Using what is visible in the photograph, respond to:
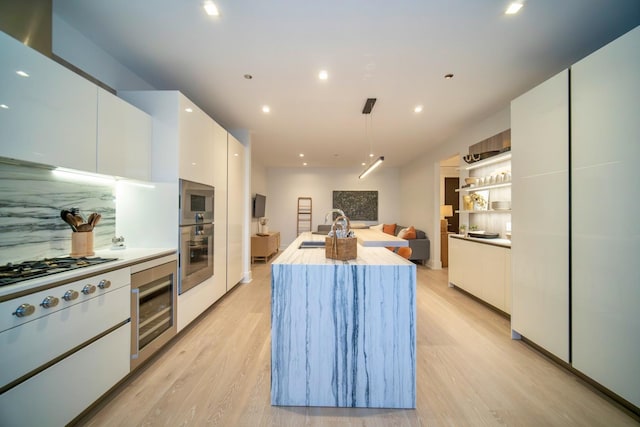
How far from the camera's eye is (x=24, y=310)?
3.73 feet

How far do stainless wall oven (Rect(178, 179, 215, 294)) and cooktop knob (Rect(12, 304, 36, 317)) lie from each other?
118 centimetres

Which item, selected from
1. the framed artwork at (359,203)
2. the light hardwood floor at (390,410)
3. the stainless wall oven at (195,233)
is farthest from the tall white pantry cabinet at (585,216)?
the framed artwork at (359,203)

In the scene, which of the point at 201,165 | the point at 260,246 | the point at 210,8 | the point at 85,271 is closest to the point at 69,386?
the point at 85,271

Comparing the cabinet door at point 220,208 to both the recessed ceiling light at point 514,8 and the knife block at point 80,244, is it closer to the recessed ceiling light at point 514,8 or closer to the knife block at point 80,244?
the knife block at point 80,244

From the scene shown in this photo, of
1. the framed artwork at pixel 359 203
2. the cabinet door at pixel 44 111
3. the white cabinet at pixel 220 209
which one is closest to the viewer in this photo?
the cabinet door at pixel 44 111

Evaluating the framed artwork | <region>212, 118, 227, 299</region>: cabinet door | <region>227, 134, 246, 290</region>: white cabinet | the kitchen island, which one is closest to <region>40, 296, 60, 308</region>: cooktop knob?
the kitchen island

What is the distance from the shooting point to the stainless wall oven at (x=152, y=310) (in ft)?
5.91

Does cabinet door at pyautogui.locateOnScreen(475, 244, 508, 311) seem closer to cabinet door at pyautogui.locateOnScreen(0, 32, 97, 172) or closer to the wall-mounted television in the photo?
cabinet door at pyautogui.locateOnScreen(0, 32, 97, 172)

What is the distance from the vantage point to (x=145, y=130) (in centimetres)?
224

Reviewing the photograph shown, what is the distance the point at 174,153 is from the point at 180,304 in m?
1.40

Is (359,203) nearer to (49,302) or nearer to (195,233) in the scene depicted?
(195,233)

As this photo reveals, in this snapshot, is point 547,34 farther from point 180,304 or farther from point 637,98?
point 180,304

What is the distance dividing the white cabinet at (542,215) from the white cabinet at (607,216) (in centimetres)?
7

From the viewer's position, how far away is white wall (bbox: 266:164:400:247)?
8031 millimetres
